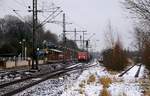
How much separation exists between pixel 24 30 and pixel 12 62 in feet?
234

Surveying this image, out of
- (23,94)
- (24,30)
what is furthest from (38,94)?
(24,30)

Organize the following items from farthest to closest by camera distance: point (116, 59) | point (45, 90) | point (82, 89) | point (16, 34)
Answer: point (16, 34)
point (116, 59)
point (45, 90)
point (82, 89)

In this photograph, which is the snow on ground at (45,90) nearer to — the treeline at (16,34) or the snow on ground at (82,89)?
the snow on ground at (82,89)

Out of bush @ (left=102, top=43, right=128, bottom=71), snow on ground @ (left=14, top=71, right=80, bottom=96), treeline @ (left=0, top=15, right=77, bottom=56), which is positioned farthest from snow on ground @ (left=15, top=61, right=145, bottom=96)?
treeline @ (left=0, top=15, right=77, bottom=56)

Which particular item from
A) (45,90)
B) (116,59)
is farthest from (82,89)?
(116,59)

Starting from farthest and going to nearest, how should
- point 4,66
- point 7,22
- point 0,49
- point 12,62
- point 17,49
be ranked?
point 7,22
point 17,49
point 0,49
point 12,62
point 4,66

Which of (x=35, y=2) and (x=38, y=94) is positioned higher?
(x=35, y=2)

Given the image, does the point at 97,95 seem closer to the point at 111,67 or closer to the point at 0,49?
the point at 111,67

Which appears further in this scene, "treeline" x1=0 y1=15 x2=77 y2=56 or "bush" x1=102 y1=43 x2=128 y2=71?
"treeline" x1=0 y1=15 x2=77 y2=56

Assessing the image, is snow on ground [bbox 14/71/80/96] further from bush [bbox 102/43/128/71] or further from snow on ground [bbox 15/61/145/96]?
bush [bbox 102/43/128/71]

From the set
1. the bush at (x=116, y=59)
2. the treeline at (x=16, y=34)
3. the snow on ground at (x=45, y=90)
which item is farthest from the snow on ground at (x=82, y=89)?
the treeline at (x=16, y=34)

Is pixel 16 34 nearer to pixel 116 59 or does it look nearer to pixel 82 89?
pixel 116 59

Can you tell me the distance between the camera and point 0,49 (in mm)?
105250

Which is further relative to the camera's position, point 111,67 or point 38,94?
point 111,67
